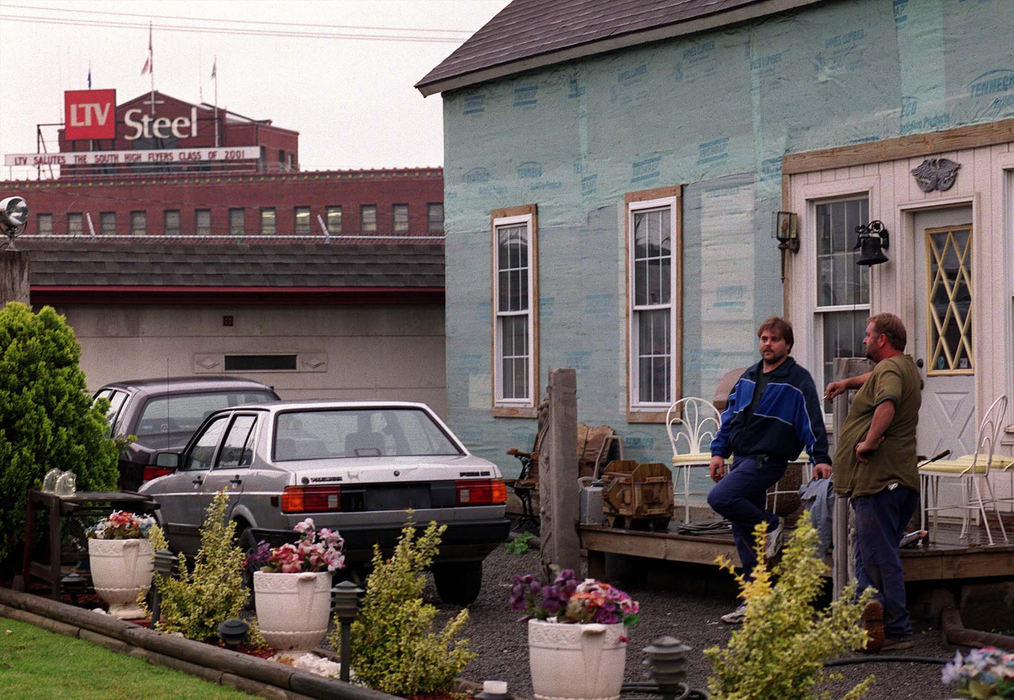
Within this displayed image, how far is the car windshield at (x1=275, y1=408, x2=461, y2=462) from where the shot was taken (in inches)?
436

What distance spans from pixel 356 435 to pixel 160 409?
15.9ft

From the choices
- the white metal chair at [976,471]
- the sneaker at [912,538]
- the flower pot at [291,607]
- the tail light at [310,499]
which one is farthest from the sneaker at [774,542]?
the flower pot at [291,607]

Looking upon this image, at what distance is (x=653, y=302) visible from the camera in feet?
50.9

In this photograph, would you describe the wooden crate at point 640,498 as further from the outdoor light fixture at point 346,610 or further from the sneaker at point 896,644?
the outdoor light fixture at point 346,610

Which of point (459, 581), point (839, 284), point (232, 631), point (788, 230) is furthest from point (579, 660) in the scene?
point (788, 230)

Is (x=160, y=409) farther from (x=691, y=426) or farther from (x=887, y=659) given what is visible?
(x=887, y=659)

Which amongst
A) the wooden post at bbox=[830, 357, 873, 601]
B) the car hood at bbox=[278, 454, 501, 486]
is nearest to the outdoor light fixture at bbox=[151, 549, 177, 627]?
the car hood at bbox=[278, 454, 501, 486]

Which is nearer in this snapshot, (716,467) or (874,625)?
(874,625)

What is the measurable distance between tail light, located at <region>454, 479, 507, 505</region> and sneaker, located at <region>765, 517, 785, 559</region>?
1.87 m

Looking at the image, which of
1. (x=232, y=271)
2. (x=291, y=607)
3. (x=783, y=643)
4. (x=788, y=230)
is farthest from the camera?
(x=232, y=271)

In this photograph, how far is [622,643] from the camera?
269 inches

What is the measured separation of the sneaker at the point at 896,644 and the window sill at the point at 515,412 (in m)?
8.20

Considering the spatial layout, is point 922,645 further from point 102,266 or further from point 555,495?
point 102,266

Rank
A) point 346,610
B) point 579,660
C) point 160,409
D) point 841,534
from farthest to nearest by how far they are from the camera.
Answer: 1. point 160,409
2. point 841,534
3. point 346,610
4. point 579,660
